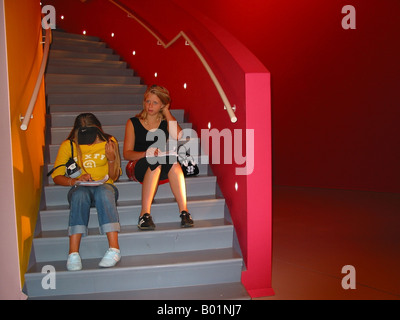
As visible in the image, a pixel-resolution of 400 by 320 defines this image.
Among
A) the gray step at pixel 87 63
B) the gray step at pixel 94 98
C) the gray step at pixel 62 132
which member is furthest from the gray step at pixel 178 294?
the gray step at pixel 87 63

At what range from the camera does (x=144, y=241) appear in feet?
9.23

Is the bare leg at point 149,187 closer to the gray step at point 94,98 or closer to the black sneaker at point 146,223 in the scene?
the black sneaker at point 146,223

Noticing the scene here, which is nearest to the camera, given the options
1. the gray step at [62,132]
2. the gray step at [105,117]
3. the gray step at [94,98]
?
the gray step at [62,132]

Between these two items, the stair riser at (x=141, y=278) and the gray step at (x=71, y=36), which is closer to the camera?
the stair riser at (x=141, y=278)

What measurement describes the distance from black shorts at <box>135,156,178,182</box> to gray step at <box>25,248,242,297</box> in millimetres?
592

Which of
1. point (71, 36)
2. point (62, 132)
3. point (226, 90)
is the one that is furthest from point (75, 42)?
point (226, 90)

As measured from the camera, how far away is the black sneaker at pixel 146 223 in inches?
111

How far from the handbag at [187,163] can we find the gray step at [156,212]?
0.21 m

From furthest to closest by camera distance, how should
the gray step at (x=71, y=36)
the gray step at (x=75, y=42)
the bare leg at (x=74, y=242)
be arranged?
1. the gray step at (x=71, y=36)
2. the gray step at (x=75, y=42)
3. the bare leg at (x=74, y=242)

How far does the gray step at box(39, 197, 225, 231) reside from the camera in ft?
9.61

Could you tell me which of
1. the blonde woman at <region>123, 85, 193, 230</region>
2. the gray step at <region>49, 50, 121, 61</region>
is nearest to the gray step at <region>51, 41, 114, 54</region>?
the gray step at <region>49, 50, 121, 61</region>

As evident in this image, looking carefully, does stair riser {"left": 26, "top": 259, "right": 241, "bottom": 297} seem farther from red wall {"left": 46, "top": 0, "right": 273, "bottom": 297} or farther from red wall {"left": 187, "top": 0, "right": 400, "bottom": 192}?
red wall {"left": 187, "top": 0, "right": 400, "bottom": 192}

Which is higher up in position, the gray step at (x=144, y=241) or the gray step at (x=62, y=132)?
the gray step at (x=62, y=132)

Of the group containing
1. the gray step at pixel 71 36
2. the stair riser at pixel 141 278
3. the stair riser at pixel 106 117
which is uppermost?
the gray step at pixel 71 36
